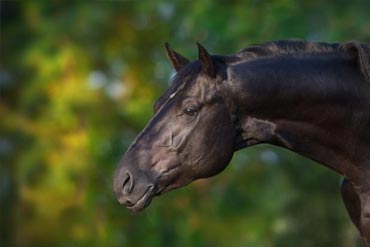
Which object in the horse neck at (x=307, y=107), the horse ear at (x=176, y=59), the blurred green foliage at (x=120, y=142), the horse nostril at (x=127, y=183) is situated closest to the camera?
the horse nostril at (x=127, y=183)

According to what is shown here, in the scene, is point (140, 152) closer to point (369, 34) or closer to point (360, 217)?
point (360, 217)

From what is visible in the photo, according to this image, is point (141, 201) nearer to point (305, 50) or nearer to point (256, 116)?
point (256, 116)

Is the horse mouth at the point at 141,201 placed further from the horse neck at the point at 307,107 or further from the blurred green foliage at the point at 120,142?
the blurred green foliage at the point at 120,142

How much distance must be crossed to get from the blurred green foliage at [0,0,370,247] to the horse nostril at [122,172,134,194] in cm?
988

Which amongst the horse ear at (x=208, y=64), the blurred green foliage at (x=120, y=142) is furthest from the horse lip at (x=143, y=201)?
the blurred green foliage at (x=120, y=142)

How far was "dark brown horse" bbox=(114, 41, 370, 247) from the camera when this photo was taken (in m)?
4.02

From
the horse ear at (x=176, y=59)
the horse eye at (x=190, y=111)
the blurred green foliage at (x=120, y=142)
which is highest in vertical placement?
the horse ear at (x=176, y=59)

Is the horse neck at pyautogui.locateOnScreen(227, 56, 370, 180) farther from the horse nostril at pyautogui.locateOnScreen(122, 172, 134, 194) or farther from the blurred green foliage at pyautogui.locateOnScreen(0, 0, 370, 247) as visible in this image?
the blurred green foliage at pyautogui.locateOnScreen(0, 0, 370, 247)

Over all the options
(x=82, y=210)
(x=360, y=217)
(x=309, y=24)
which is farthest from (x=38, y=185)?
(x=360, y=217)

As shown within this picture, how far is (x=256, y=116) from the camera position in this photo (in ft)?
13.4

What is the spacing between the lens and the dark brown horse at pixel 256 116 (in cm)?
402

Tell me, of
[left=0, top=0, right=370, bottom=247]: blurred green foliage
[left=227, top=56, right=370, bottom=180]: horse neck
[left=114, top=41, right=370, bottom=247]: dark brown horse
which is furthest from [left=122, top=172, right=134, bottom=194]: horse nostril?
[left=0, top=0, right=370, bottom=247]: blurred green foliage

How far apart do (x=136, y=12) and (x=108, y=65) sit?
0.95 metres

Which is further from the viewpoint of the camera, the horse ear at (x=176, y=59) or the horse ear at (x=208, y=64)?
the horse ear at (x=176, y=59)
